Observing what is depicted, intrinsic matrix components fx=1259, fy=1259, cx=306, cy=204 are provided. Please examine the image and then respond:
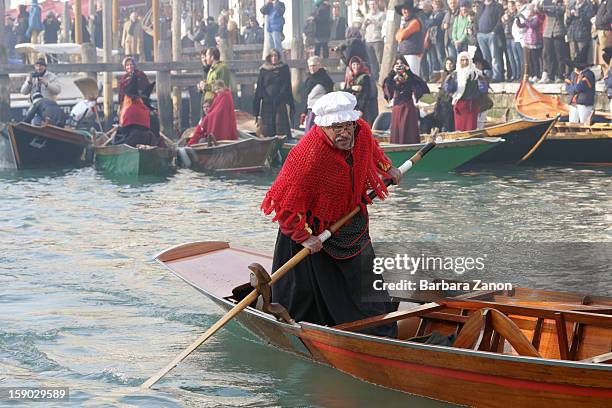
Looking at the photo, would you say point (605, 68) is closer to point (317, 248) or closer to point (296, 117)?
point (296, 117)

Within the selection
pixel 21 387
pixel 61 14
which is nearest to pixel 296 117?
pixel 61 14

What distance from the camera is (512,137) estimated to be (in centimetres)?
1800

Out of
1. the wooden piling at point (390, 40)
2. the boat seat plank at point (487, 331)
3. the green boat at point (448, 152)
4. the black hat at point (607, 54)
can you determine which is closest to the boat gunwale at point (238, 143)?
the green boat at point (448, 152)

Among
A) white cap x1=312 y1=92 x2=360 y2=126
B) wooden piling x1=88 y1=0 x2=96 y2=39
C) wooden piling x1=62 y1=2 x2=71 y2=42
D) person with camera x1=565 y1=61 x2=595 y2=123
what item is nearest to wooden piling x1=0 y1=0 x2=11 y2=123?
wooden piling x1=88 y1=0 x2=96 y2=39

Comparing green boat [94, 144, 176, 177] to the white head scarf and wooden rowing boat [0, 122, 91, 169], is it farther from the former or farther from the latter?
the white head scarf

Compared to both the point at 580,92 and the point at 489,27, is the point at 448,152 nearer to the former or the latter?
the point at 489,27

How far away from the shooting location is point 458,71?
59.7 feet

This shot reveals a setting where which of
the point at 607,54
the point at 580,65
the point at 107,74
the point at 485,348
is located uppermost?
the point at 607,54

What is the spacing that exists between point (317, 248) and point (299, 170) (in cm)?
41

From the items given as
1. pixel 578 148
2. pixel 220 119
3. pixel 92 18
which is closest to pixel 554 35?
pixel 578 148

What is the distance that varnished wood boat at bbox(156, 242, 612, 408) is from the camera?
18.1ft

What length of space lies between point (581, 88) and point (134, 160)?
6.53m

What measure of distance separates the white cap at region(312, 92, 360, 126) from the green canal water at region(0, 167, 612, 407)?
140cm

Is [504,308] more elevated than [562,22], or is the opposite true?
[562,22]
